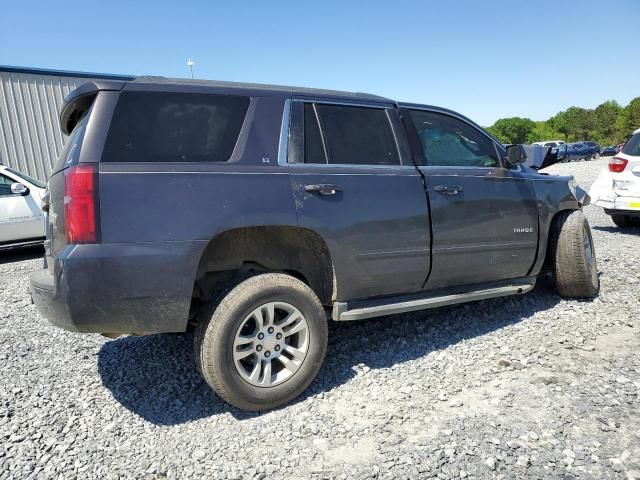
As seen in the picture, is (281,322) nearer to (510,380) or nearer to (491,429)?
(491,429)

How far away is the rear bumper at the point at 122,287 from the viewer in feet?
8.07

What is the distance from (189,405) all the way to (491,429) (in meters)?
1.85

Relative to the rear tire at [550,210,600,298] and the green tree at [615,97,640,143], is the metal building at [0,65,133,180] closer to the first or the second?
the rear tire at [550,210,600,298]

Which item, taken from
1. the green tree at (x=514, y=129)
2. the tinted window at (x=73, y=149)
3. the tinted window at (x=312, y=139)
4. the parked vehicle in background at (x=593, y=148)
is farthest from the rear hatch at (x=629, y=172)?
the green tree at (x=514, y=129)

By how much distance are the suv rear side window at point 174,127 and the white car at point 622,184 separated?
276 inches

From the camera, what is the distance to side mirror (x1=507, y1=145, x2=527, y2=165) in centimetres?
411

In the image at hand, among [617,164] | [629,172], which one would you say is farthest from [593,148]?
[629,172]

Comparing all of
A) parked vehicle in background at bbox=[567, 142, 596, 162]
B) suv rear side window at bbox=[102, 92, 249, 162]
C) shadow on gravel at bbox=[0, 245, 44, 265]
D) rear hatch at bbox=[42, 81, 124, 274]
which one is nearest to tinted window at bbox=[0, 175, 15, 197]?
shadow on gravel at bbox=[0, 245, 44, 265]

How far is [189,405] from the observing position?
9.93 ft

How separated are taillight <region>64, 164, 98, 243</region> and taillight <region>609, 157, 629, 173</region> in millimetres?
8051

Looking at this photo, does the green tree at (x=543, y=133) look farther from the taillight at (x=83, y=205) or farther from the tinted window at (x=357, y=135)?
the taillight at (x=83, y=205)

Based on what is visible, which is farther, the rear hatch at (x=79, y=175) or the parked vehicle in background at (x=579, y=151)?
the parked vehicle in background at (x=579, y=151)

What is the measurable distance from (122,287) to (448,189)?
239 cm

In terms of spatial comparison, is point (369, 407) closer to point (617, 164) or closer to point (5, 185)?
point (617, 164)
